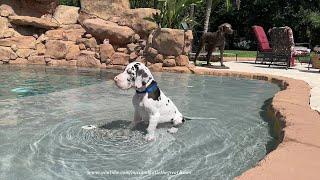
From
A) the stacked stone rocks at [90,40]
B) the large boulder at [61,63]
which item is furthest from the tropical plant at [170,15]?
the large boulder at [61,63]

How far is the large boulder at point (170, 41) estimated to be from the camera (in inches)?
479

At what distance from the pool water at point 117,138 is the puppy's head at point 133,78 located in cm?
52

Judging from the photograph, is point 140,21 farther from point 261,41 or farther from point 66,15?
point 261,41

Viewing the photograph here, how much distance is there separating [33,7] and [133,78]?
12.2m

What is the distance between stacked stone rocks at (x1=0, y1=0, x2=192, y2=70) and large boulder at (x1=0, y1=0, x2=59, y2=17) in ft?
0.89

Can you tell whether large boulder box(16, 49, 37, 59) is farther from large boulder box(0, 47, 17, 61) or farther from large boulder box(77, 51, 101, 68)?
large boulder box(77, 51, 101, 68)

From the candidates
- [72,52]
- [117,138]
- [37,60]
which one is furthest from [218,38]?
[117,138]

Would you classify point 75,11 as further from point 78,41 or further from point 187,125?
point 187,125

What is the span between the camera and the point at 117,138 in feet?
13.3

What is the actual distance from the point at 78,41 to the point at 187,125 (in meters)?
9.97

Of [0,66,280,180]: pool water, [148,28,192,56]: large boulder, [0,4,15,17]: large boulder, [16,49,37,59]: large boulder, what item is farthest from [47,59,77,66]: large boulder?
[0,66,280,180]: pool water

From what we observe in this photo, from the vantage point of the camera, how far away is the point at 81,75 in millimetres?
10523

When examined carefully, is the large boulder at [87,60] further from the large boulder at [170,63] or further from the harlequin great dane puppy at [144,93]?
the harlequin great dane puppy at [144,93]

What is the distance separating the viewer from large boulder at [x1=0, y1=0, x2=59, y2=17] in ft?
48.5
